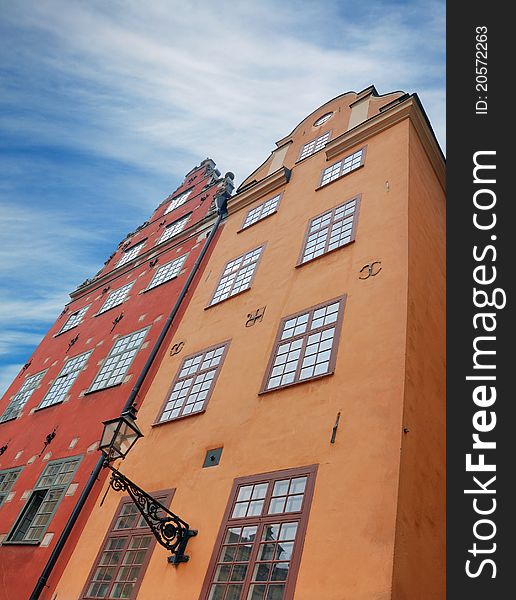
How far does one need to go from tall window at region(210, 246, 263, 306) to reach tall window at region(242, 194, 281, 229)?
1.46 meters

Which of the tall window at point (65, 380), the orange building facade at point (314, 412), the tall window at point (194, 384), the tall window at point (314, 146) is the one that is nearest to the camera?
the orange building facade at point (314, 412)

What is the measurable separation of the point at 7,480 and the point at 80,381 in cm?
279

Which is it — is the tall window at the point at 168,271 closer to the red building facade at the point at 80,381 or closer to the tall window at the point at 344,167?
the red building facade at the point at 80,381

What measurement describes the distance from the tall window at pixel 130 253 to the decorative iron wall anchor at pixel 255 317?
34.6ft

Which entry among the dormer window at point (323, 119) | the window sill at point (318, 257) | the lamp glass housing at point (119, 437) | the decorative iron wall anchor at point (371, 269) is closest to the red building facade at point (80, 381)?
the lamp glass housing at point (119, 437)

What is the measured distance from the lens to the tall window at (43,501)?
31.5 feet

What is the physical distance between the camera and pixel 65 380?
13930mm

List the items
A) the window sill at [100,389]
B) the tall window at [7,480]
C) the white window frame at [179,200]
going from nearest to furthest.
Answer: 1. the tall window at [7,480]
2. the window sill at [100,389]
3. the white window frame at [179,200]

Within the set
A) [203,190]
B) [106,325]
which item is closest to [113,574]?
[106,325]

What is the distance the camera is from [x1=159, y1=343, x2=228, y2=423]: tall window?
8.80 meters

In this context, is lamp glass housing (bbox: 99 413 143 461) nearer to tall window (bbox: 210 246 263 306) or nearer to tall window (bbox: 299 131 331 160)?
tall window (bbox: 210 246 263 306)

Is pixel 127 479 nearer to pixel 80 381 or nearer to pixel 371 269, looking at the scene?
pixel 371 269

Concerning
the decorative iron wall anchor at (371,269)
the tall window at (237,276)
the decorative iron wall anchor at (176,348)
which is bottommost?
the decorative iron wall anchor at (176,348)

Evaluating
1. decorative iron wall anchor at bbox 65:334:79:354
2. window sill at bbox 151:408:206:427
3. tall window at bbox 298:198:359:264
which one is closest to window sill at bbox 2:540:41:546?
window sill at bbox 151:408:206:427
